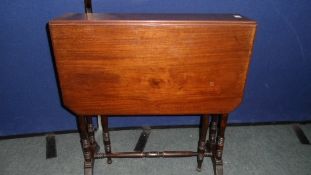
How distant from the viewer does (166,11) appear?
5.17 ft

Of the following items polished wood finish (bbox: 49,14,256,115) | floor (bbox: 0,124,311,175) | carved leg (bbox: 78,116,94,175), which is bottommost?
floor (bbox: 0,124,311,175)

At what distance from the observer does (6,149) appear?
1784mm

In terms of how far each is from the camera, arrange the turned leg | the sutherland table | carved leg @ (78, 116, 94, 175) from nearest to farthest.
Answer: the sutherland table → carved leg @ (78, 116, 94, 175) → the turned leg

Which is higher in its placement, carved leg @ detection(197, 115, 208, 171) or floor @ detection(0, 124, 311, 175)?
carved leg @ detection(197, 115, 208, 171)

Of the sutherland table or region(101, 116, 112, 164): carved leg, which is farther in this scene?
region(101, 116, 112, 164): carved leg

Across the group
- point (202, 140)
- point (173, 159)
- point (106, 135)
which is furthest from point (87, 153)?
point (202, 140)

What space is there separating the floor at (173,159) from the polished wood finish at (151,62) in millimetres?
578

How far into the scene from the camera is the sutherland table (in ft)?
3.52

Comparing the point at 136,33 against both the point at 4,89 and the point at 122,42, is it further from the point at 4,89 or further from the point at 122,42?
the point at 4,89

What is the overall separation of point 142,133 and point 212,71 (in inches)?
38.7

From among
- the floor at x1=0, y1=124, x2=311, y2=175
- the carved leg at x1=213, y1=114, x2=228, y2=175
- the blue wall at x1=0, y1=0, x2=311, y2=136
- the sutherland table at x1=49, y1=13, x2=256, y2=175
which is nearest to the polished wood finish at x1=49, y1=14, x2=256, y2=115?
the sutherland table at x1=49, y1=13, x2=256, y2=175

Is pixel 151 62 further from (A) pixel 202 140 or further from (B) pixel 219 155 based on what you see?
(B) pixel 219 155

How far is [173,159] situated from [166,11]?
0.98 metres

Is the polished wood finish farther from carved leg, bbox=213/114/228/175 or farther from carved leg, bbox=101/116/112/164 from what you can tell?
carved leg, bbox=101/116/112/164
